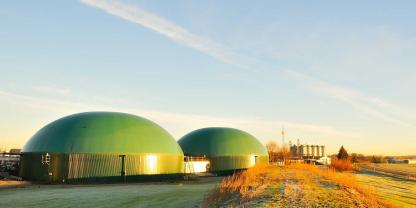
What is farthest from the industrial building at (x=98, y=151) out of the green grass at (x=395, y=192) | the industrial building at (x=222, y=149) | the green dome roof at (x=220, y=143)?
the green grass at (x=395, y=192)

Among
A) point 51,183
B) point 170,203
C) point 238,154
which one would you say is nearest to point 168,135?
point 51,183

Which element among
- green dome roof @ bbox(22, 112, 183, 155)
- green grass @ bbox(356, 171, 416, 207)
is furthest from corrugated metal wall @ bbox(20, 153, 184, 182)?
green grass @ bbox(356, 171, 416, 207)

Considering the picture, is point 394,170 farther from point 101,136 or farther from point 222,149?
point 101,136

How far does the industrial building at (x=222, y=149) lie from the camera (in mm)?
64812

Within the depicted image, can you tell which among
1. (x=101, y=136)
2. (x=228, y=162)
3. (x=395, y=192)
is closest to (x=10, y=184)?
(x=101, y=136)

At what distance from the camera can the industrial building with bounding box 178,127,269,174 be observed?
2552 inches

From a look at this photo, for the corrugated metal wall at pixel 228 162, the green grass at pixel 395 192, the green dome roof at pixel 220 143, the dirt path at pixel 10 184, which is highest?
the green dome roof at pixel 220 143

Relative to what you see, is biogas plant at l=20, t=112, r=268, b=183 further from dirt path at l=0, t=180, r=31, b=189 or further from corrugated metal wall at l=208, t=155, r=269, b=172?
corrugated metal wall at l=208, t=155, r=269, b=172

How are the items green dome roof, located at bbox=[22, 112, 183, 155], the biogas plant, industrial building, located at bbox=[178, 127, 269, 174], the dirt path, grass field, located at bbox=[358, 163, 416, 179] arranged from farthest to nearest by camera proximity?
grass field, located at bbox=[358, 163, 416, 179] → industrial building, located at bbox=[178, 127, 269, 174] → green dome roof, located at bbox=[22, 112, 183, 155] → the biogas plant → the dirt path

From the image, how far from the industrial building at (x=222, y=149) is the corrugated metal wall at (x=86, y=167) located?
56.2ft

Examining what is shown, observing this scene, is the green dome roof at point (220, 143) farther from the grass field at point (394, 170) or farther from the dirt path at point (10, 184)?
the grass field at point (394, 170)

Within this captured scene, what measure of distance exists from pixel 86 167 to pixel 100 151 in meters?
2.16

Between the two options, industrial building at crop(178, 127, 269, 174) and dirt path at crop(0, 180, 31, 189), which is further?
industrial building at crop(178, 127, 269, 174)

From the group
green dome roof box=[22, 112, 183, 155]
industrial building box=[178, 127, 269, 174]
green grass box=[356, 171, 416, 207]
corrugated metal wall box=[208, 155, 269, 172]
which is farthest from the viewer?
industrial building box=[178, 127, 269, 174]
